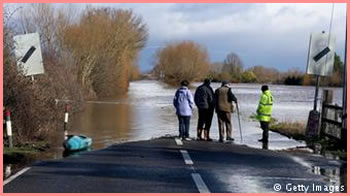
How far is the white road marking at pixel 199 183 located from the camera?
386 inches

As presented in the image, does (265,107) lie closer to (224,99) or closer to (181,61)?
(224,99)

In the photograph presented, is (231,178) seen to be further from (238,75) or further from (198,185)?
(238,75)

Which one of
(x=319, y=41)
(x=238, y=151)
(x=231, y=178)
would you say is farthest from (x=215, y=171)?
(x=319, y=41)

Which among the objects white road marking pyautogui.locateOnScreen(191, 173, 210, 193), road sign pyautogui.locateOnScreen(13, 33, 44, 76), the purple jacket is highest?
road sign pyautogui.locateOnScreen(13, 33, 44, 76)

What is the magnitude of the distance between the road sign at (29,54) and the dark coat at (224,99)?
16.4 feet

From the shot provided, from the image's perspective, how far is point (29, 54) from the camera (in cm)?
1831

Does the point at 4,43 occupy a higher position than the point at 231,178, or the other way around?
the point at 4,43

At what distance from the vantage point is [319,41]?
785 inches

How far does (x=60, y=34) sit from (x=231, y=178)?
3658 cm

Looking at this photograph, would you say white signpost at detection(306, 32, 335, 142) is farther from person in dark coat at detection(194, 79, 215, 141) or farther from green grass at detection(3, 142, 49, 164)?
green grass at detection(3, 142, 49, 164)

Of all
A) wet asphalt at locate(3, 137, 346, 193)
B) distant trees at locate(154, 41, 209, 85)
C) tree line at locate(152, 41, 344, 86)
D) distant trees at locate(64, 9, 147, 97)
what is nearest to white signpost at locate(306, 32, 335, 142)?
wet asphalt at locate(3, 137, 346, 193)

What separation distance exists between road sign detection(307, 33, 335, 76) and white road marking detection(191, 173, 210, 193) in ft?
32.1

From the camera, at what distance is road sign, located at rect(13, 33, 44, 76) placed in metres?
18.0

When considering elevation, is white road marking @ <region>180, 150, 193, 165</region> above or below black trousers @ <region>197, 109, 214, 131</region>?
below
